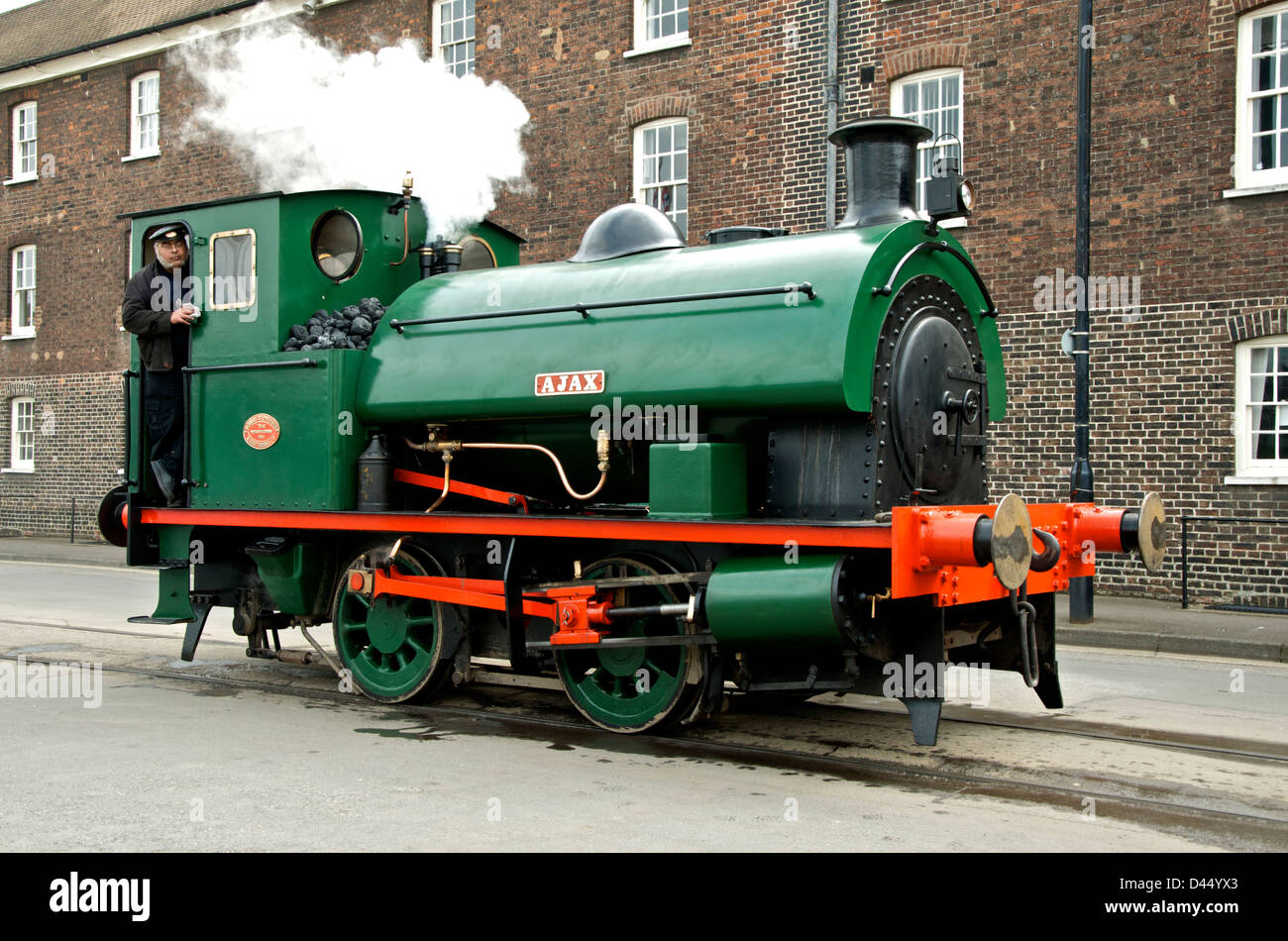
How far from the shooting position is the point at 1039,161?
1303 cm

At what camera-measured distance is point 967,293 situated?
7.05 metres

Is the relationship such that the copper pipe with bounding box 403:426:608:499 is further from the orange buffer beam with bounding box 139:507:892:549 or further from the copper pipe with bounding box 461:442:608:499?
the orange buffer beam with bounding box 139:507:892:549

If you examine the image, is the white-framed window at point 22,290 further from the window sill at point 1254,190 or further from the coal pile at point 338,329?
the window sill at point 1254,190

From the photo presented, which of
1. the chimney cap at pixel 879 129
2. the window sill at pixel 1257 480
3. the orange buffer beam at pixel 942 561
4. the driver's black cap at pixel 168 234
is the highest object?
the chimney cap at pixel 879 129

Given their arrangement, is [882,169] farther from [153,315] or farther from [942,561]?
[153,315]

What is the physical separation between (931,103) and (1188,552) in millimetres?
5506

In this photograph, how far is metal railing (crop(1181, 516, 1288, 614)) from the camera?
11773 millimetres

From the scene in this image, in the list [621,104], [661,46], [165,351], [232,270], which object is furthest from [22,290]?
[232,270]

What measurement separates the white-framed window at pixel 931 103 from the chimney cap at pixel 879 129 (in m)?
7.11

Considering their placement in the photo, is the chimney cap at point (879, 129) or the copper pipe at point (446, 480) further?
the copper pipe at point (446, 480)

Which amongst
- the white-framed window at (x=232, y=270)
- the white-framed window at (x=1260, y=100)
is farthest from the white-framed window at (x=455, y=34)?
the white-framed window at (x=232, y=270)

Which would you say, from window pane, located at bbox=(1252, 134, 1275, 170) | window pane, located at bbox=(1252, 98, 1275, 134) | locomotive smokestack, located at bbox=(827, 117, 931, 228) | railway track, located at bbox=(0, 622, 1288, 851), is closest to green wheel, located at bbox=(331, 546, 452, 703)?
railway track, located at bbox=(0, 622, 1288, 851)

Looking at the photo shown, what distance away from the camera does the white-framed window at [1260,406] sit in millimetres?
12078

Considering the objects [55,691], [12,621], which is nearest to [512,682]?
[55,691]
